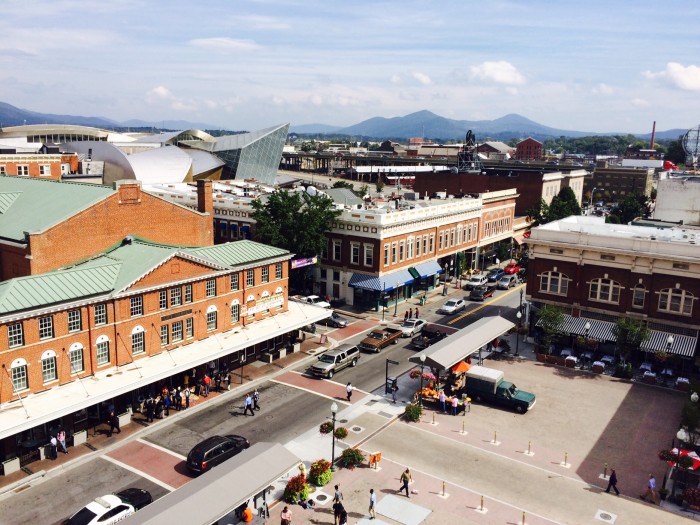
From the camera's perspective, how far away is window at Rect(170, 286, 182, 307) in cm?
3942

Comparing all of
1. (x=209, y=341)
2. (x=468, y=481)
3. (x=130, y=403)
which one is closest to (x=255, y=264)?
(x=209, y=341)

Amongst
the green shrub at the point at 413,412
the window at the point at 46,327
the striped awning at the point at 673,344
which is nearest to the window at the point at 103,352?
the window at the point at 46,327

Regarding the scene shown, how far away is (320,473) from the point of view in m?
29.0

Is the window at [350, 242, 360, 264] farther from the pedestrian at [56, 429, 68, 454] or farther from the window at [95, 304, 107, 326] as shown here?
the pedestrian at [56, 429, 68, 454]

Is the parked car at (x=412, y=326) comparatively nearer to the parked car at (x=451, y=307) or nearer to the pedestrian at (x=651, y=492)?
the parked car at (x=451, y=307)

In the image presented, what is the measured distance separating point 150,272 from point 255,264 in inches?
391

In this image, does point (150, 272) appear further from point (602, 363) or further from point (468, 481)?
point (602, 363)

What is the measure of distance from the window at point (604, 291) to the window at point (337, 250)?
25119 millimetres

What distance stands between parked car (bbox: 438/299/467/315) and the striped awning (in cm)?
1946

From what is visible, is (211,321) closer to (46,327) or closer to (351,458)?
(46,327)

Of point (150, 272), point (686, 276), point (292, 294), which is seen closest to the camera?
point (150, 272)

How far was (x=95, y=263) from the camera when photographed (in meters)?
40.4

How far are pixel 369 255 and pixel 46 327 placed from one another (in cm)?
3412

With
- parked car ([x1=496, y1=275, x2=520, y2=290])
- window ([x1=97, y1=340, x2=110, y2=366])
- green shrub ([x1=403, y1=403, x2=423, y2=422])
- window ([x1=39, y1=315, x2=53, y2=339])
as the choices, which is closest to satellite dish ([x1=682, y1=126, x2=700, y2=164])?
parked car ([x1=496, y1=275, x2=520, y2=290])
